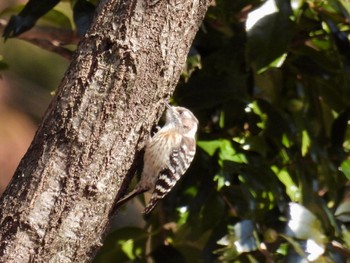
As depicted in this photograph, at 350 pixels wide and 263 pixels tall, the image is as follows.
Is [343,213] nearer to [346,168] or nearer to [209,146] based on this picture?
[346,168]

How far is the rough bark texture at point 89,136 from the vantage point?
101 inches

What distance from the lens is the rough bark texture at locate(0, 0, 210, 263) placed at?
2553mm

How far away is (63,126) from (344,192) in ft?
4.85

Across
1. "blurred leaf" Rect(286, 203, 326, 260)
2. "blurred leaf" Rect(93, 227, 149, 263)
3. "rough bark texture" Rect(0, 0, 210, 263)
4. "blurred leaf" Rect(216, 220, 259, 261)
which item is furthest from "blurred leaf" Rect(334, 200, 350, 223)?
"rough bark texture" Rect(0, 0, 210, 263)

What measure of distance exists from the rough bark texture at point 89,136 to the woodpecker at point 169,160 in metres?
0.49

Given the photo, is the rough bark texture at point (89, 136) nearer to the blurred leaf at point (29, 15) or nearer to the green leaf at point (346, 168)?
the blurred leaf at point (29, 15)

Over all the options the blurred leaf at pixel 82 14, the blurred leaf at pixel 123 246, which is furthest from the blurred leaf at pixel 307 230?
the blurred leaf at pixel 82 14


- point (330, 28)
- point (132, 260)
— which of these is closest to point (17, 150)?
point (132, 260)

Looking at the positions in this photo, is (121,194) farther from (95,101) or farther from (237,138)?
(237,138)

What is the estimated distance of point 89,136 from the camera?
2.58 m

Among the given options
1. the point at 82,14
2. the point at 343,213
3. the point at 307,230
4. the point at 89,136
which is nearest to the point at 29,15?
the point at 82,14

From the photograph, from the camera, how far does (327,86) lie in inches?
140

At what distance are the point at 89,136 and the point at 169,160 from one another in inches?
41.4

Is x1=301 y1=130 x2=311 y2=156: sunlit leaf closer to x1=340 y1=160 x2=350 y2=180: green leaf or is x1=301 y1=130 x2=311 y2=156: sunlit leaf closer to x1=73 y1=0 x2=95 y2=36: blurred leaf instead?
x1=340 y1=160 x2=350 y2=180: green leaf
